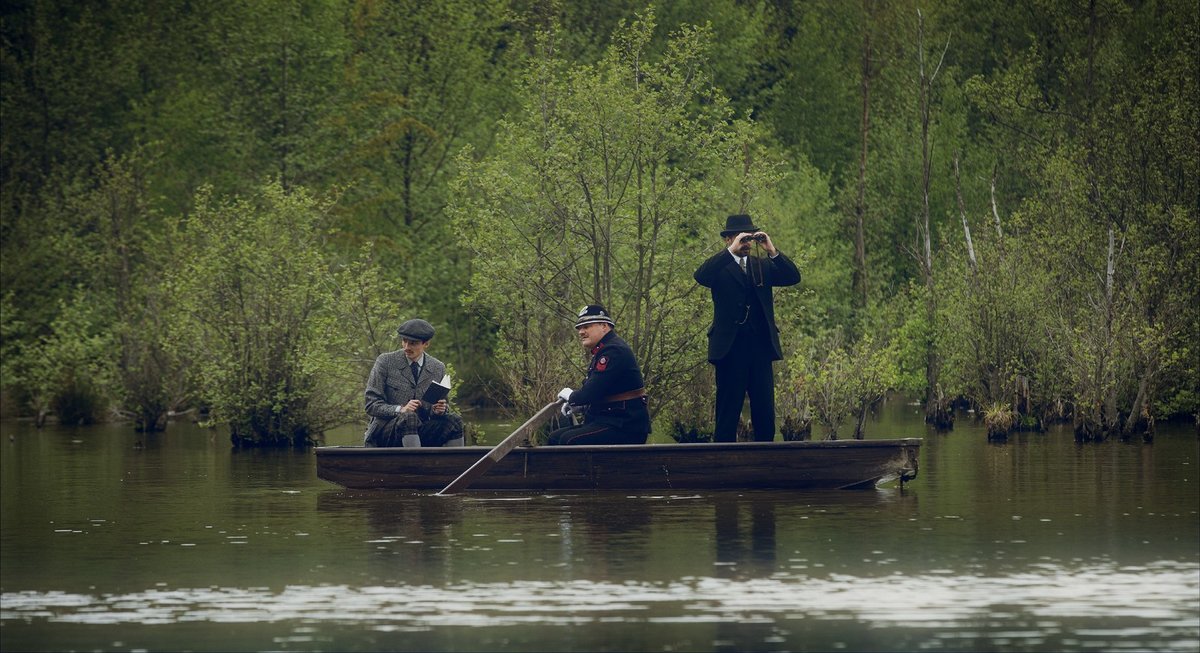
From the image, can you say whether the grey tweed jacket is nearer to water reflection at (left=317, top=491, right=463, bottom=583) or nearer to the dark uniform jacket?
water reflection at (left=317, top=491, right=463, bottom=583)

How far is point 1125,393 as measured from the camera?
31.6 metres

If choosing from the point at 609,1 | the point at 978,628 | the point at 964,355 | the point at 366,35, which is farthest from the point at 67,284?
the point at 978,628

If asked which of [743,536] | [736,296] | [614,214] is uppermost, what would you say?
[614,214]

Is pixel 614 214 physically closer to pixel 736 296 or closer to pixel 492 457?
pixel 736 296

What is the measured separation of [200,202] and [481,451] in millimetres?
15827

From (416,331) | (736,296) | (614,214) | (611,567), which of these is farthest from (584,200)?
(611,567)

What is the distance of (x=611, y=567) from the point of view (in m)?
13.2

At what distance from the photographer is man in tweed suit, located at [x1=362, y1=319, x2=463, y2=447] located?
64.6 feet

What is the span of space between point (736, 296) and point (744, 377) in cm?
78

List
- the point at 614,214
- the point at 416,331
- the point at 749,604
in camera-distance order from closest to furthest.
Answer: the point at 749,604
the point at 416,331
the point at 614,214

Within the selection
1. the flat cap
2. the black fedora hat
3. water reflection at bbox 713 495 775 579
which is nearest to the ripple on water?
water reflection at bbox 713 495 775 579

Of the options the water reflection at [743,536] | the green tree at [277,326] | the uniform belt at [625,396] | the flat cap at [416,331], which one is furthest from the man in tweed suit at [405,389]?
the green tree at [277,326]

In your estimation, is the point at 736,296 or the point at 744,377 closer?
the point at 736,296

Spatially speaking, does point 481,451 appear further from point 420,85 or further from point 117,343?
point 420,85
